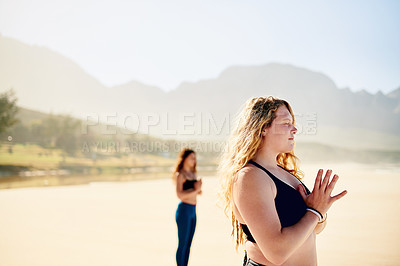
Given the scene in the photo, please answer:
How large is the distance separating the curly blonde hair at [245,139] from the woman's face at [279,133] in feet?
0.08

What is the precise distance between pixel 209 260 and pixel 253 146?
17.5 feet

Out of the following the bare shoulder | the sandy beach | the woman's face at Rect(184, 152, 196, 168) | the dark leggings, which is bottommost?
the sandy beach

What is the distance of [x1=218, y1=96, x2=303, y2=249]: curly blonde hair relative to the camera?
1.50 meters

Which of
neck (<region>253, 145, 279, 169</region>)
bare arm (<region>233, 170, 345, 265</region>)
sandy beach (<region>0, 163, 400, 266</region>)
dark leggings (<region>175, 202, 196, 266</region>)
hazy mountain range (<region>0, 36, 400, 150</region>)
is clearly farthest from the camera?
hazy mountain range (<region>0, 36, 400, 150</region>)

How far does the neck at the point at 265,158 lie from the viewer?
59.0 inches

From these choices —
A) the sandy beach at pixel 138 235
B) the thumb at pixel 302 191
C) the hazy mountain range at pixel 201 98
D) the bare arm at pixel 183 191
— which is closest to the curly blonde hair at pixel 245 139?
the thumb at pixel 302 191

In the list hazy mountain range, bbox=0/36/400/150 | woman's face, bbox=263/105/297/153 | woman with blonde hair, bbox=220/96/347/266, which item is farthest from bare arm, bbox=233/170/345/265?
hazy mountain range, bbox=0/36/400/150

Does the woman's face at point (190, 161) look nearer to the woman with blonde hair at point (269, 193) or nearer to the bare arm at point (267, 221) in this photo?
the woman with blonde hair at point (269, 193)

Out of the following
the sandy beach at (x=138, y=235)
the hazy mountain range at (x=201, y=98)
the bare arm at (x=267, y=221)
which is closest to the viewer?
the bare arm at (x=267, y=221)

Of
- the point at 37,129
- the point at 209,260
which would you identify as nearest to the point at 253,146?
the point at 209,260

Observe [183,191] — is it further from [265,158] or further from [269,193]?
[269,193]

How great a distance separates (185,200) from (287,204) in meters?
3.42

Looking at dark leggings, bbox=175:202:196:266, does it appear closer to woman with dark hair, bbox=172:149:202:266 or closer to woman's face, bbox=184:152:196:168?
woman with dark hair, bbox=172:149:202:266

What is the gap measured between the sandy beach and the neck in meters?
2.31
